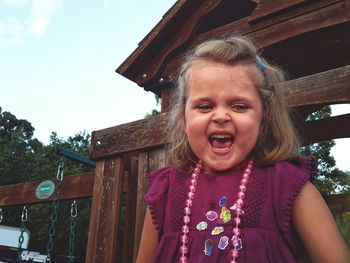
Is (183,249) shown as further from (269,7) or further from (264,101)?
(269,7)

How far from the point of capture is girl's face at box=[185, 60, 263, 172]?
174 cm

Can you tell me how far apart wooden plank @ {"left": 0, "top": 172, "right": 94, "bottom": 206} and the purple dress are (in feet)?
7.52

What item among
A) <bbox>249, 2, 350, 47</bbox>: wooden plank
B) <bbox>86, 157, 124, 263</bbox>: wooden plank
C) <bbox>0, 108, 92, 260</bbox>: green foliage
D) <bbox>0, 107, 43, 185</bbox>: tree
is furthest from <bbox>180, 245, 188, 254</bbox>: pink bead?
<bbox>0, 107, 43, 185</bbox>: tree

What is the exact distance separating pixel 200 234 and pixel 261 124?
57 centimetres

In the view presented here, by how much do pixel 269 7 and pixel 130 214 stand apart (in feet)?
6.83

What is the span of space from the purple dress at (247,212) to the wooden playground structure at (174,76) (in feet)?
3.38

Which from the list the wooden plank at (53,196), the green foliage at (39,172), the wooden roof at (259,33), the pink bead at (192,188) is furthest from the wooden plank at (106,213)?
the green foliage at (39,172)

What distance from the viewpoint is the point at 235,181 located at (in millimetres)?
1768

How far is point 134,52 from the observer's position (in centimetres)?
432

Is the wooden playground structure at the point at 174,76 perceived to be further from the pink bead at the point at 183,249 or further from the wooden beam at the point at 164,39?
the pink bead at the point at 183,249

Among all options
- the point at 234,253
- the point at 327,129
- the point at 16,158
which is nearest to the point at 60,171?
the point at 327,129

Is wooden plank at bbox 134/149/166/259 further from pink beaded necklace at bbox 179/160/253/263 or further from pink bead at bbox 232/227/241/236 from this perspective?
pink bead at bbox 232/227/241/236

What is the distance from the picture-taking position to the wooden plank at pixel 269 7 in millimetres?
3542

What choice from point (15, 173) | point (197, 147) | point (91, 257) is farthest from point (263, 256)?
point (15, 173)
